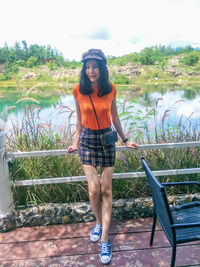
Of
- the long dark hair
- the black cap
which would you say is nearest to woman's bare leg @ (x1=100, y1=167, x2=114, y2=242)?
the long dark hair

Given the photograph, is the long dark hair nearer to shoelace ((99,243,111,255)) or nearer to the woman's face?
the woman's face

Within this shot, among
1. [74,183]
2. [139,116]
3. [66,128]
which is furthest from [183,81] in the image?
[74,183]

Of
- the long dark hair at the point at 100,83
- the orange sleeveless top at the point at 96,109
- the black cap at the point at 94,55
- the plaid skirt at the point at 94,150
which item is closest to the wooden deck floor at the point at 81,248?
the plaid skirt at the point at 94,150

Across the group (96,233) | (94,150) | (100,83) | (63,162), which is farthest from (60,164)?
(100,83)

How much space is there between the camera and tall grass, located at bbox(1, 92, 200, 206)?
2389 millimetres

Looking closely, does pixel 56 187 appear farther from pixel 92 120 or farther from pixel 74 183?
pixel 92 120

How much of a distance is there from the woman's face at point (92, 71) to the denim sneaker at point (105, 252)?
1483 mm

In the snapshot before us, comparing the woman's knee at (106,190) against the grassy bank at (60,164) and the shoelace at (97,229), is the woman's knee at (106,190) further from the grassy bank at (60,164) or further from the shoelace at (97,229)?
the grassy bank at (60,164)

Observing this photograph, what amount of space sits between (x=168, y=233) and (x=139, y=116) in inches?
88.1

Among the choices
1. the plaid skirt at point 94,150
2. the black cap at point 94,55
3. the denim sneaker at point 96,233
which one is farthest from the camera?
the denim sneaker at point 96,233

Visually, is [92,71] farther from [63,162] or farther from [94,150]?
[63,162]

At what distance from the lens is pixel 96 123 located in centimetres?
185

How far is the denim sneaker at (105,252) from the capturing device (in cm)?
174

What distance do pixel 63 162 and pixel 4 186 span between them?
688 millimetres
